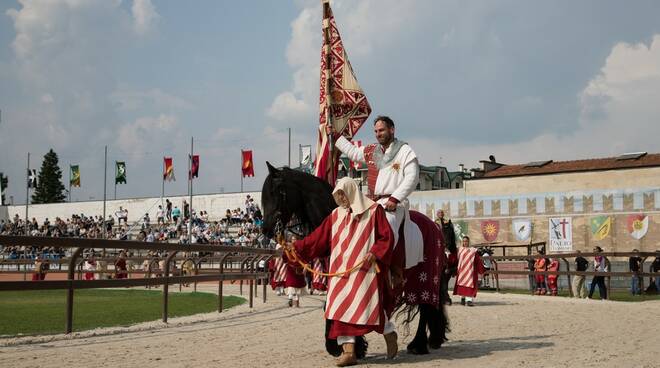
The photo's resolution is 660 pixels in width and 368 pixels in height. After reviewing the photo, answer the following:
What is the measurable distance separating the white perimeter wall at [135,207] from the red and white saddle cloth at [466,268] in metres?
38.1

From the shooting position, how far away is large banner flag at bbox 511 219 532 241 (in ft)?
164

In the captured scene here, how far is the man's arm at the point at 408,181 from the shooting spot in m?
7.39

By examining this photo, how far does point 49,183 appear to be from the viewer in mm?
102062

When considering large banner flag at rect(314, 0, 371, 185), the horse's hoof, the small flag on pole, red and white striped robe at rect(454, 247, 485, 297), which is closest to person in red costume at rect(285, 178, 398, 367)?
the horse's hoof

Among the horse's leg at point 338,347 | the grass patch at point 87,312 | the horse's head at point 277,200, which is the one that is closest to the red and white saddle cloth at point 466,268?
the grass patch at point 87,312

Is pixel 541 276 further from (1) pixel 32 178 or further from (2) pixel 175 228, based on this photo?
(1) pixel 32 178

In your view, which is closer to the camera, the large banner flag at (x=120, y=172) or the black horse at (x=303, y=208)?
the black horse at (x=303, y=208)

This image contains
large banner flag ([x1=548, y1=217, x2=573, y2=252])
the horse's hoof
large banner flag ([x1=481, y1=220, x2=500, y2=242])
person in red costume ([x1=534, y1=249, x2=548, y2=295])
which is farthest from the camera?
large banner flag ([x1=481, y1=220, x2=500, y2=242])

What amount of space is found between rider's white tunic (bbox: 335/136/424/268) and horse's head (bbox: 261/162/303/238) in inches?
36.3

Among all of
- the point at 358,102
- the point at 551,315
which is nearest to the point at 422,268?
the point at 358,102

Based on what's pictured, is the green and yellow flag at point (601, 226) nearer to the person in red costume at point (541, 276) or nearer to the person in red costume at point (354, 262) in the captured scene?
the person in red costume at point (541, 276)

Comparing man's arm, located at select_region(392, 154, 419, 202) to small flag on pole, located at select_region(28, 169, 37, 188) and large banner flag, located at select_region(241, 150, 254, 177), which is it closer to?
large banner flag, located at select_region(241, 150, 254, 177)

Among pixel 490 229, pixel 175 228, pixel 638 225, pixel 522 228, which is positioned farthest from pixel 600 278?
pixel 175 228

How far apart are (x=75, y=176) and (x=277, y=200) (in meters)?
63.5
